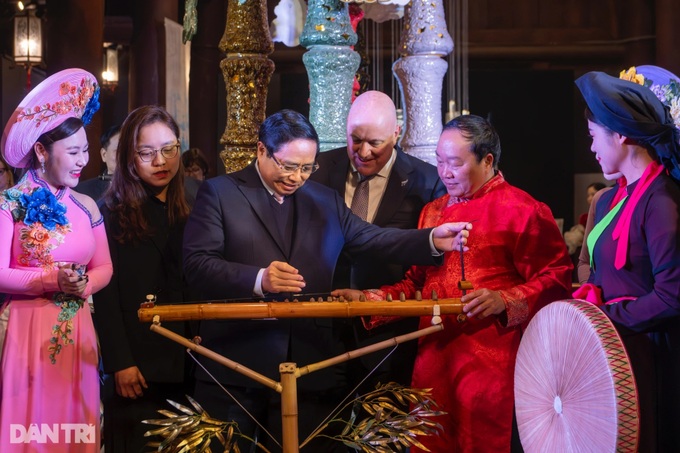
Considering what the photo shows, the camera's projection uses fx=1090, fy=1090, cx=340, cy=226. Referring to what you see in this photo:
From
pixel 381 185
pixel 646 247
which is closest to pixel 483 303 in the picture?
pixel 646 247

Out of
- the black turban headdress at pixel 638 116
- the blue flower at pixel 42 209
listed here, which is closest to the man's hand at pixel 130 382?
the blue flower at pixel 42 209

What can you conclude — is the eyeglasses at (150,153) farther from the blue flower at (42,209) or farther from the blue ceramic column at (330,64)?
the blue ceramic column at (330,64)

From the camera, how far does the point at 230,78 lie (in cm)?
476

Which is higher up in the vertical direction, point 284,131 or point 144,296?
point 284,131

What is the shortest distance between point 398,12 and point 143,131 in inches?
94.8

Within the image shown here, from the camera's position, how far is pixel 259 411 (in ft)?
12.0

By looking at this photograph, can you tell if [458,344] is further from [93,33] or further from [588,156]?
[588,156]

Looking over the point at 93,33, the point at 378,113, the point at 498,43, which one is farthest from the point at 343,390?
the point at 498,43

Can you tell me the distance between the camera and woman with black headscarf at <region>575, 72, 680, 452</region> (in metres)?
3.07

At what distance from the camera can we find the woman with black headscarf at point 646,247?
3066 millimetres

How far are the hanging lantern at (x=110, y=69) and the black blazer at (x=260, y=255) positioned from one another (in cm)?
769

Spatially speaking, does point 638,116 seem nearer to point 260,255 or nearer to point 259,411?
point 260,255

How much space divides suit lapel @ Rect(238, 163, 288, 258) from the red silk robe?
0.41 meters

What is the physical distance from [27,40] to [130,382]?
5.91 meters
